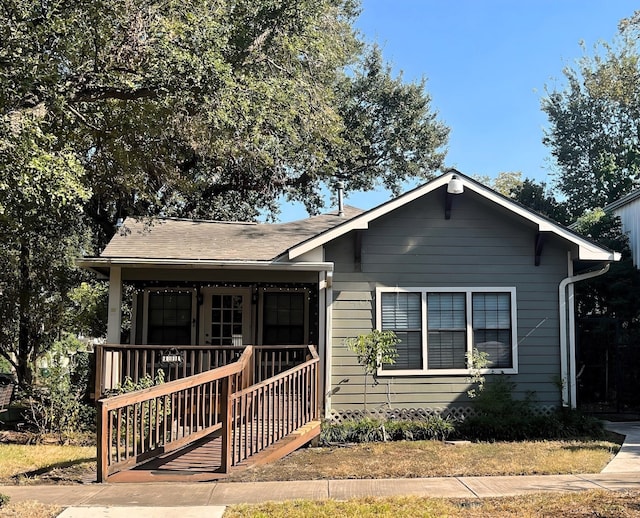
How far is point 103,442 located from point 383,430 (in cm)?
448

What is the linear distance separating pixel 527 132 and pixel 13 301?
2530 cm

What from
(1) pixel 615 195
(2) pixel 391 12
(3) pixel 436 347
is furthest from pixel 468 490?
(1) pixel 615 195

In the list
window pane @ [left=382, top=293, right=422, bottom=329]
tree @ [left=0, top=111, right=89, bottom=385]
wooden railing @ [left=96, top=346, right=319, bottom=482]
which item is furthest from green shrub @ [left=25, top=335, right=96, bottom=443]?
window pane @ [left=382, top=293, right=422, bottom=329]

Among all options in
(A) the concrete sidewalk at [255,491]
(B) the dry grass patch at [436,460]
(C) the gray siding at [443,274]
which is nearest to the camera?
(A) the concrete sidewalk at [255,491]

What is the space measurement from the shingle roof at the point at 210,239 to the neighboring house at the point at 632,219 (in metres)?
6.38

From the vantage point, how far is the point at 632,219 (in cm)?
1370

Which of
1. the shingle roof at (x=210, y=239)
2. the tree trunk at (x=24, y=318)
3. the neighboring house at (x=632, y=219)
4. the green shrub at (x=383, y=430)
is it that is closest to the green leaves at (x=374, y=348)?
the green shrub at (x=383, y=430)

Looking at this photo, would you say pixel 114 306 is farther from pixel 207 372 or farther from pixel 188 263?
pixel 207 372

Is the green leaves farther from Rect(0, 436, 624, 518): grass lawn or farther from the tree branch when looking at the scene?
the tree branch

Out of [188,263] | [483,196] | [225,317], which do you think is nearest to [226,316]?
[225,317]

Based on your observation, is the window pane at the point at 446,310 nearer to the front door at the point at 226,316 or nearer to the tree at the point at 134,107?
the front door at the point at 226,316

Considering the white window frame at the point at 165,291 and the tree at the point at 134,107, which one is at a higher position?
the tree at the point at 134,107

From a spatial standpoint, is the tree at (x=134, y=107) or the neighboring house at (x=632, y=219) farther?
the neighboring house at (x=632, y=219)

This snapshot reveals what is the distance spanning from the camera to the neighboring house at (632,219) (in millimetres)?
13398
